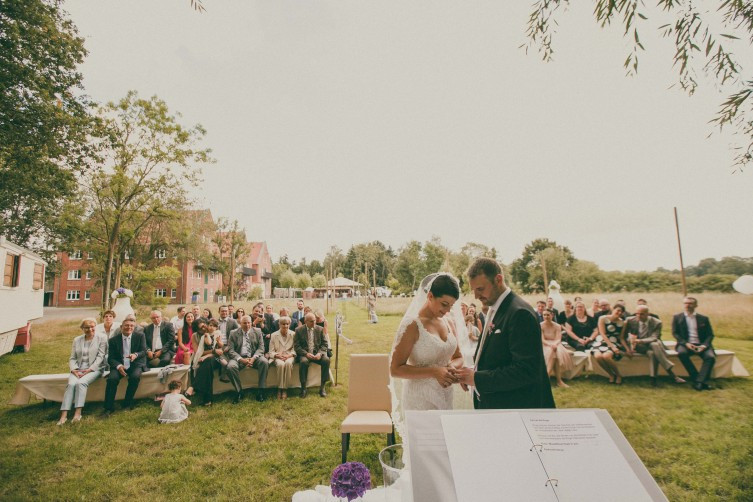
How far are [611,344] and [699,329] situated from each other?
178 centimetres

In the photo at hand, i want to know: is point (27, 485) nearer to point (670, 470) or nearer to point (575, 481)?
point (575, 481)

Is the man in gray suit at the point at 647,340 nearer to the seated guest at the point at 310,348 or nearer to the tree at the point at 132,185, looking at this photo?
the seated guest at the point at 310,348

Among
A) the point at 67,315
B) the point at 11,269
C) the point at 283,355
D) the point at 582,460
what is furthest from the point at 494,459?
the point at 67,315

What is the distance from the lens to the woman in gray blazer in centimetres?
621

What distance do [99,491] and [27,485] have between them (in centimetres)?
94

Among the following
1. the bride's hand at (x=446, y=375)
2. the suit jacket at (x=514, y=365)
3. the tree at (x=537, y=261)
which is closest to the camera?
the suit jacket at (x=514, y=365)

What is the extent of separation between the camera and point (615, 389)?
7.38 m

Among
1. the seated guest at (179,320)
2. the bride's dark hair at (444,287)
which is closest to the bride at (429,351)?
the bride's dark hair at (444,287)

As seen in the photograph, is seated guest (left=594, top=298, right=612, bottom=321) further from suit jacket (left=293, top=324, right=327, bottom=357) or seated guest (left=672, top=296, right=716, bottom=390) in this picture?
suit jacket (left=293, top=324, right=327, bottom=357)

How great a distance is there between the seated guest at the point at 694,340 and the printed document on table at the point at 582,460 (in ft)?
29.3

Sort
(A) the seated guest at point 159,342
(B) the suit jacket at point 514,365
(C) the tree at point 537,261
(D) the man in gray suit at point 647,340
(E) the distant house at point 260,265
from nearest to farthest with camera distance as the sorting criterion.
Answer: (B) the suit jacket at point 514,365, (A) the seated guest at point 159,342, (D) the man in gray suit at point 647,340, (C) the tree at point 537,261, (E) the distant house at point 260,265

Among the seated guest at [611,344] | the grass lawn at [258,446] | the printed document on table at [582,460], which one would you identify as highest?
the printed document on table at [582,460]

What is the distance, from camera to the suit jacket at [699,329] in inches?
299

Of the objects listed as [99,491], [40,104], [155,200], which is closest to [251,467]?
[99,491]
